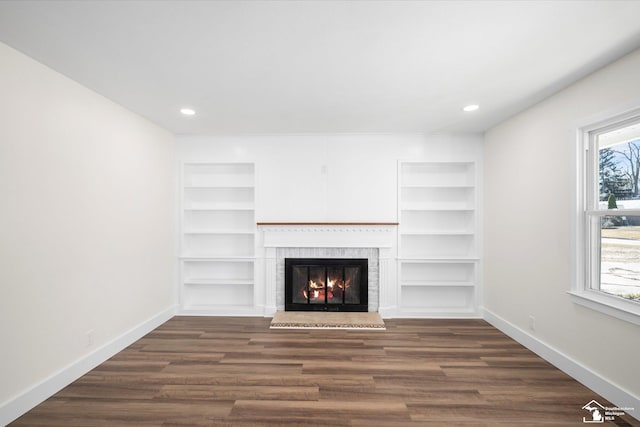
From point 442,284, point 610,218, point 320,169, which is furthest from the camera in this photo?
point 320,169

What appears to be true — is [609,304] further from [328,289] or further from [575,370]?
[328,289]

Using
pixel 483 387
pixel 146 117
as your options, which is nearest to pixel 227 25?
pixel 146 117

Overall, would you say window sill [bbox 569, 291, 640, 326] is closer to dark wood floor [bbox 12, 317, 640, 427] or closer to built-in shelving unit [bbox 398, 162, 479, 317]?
dark wood floor [bbox 12, 317, 640, 427]

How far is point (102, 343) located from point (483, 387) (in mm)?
3329

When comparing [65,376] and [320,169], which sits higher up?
[320,169]

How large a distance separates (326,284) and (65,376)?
2.76 meters

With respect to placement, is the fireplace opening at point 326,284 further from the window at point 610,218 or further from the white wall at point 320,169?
the window at point 610,218

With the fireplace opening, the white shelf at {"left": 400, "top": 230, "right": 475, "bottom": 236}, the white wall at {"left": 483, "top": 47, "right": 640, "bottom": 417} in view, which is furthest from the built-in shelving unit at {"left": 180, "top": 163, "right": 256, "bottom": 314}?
the white wall at {"left": 483, "top": 47, "right": 640, "bottom": 417}

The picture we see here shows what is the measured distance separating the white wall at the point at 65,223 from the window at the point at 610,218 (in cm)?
411

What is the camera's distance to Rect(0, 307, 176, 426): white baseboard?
6.57 feet

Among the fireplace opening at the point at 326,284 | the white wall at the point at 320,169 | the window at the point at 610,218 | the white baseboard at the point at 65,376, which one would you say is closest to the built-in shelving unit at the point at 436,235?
the white wall at the point at 320,169

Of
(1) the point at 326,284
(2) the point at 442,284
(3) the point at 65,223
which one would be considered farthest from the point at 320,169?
(3) the point at 65,223

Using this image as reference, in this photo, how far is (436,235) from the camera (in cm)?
421

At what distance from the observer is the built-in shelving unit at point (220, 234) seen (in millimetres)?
4254
